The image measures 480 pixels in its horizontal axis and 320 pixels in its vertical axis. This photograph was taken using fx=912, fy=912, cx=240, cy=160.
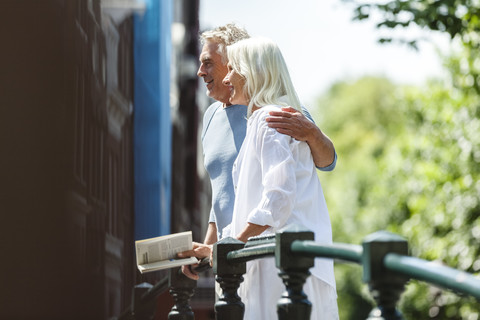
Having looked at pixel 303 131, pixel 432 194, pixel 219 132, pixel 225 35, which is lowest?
pixel 303 131

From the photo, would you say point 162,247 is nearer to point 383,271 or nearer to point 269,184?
point 269,184

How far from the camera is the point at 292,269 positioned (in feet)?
8.76

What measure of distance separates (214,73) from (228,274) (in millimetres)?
1222

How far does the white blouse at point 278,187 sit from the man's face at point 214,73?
2.73 feet

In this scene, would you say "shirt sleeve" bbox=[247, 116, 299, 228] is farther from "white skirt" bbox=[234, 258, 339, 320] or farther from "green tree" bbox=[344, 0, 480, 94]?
"green tree" bbox=[344, 0, 480, 94]

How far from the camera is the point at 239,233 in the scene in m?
3.39

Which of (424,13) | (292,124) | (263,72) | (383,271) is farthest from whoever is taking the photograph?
(424,13)

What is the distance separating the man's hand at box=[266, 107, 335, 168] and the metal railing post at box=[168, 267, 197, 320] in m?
1.17

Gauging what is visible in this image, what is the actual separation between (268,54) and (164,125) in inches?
135

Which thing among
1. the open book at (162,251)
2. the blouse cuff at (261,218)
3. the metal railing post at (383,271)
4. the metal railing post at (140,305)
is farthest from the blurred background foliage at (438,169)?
the metal railing post at (383,271)

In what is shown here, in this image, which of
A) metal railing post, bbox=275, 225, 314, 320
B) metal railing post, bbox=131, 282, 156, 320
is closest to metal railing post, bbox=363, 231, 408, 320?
metal railing post, bbox=275, 225, 314, 320

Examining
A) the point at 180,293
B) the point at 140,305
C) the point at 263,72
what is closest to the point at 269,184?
Result: the point at 263,72

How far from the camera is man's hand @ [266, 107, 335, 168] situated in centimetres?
327

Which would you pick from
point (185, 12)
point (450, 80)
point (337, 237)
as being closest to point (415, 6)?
point (185, 12)
